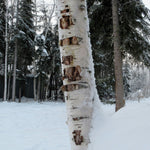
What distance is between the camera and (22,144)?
293cm

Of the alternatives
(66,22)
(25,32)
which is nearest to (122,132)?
(66,22)

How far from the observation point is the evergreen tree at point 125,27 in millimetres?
5082

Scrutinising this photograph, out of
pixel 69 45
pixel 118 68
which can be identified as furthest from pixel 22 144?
pixel 118 68

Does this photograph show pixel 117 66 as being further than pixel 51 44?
No

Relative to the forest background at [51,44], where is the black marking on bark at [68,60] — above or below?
below

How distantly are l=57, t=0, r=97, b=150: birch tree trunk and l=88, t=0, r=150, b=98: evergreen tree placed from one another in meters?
4.38

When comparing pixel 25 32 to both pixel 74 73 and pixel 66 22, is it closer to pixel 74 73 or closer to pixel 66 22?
pixel 66 22

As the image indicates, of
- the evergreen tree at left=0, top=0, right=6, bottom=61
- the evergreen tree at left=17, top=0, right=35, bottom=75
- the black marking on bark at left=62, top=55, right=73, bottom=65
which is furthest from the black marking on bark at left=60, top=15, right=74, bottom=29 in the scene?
the evergreen tree at left=0, top=0, right=6, bottom=61

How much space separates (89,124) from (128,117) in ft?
0.99

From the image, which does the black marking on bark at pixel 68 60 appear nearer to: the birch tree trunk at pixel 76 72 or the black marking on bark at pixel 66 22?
the birch tree trunk at pixel 76 72

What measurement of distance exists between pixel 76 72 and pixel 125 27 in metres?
5.10

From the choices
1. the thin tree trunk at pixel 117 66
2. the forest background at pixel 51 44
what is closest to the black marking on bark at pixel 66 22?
the forest background at pixel 51 44

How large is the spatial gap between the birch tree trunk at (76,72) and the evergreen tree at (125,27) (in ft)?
14.4

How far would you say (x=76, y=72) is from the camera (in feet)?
2.92
